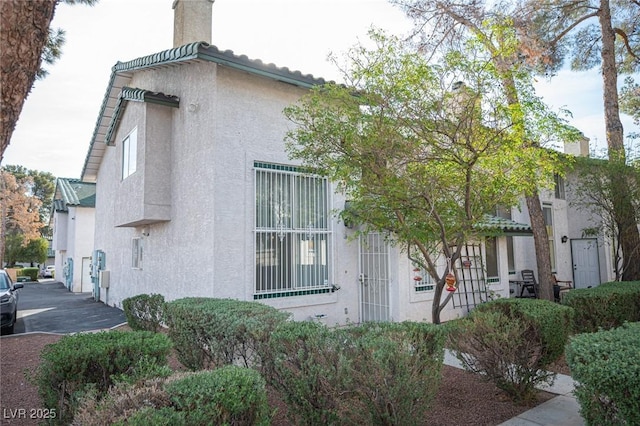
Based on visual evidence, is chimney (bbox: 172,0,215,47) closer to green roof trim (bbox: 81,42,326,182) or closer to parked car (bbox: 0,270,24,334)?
green roof trim (bbox: 81,42,326,182)

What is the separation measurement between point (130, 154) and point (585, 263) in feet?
69.6

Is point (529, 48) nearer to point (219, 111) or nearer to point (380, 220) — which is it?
point (380, 220)

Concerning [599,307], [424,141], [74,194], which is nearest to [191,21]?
[424,141]

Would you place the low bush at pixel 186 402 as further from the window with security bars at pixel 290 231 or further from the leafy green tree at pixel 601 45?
the leafy green tree at pixel 601 45

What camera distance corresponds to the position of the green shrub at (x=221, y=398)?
2707 mm

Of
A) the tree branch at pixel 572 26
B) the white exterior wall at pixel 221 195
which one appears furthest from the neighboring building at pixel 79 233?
the tree branch at pixel 572 26

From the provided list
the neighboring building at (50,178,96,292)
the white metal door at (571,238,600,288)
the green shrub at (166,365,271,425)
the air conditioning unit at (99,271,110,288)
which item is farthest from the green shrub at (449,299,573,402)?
the neighboring building at (50,178,96,292)

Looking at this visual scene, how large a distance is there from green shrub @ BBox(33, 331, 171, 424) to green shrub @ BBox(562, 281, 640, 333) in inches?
314

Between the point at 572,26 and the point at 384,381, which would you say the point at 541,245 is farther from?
the point at 384,381

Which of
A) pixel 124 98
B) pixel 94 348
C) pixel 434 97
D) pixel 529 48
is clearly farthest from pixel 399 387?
pixel 124 98

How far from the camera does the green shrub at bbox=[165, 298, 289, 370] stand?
479 cm

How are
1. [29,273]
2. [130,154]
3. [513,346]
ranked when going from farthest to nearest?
[29,273] → [130,154] → [513,346]

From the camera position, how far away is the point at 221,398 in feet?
9.22

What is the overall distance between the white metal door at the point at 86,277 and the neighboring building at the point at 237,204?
50.5 ft
